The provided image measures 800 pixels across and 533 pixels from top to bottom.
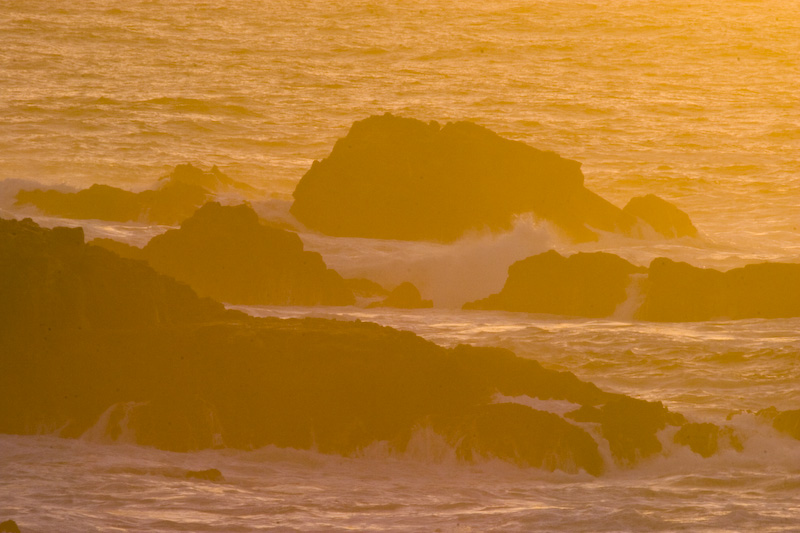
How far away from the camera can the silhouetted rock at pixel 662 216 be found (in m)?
33.7

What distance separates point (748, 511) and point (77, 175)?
33.7m

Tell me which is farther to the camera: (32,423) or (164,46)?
(164,46)

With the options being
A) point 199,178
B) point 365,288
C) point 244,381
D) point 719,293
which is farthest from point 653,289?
point 199,178

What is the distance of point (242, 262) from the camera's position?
Result: 2448cm

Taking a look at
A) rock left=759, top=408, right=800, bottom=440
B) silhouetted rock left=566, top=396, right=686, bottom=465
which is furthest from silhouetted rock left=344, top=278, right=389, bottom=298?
rock left=759, top=408, right=800, bottom=440

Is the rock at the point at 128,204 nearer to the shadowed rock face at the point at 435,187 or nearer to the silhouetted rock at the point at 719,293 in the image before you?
the shadowed rock face at the point at 435,187

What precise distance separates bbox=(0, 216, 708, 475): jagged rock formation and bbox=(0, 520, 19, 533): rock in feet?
11.5

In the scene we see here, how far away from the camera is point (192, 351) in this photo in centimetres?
1712

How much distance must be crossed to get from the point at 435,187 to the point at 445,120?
62.4 feet

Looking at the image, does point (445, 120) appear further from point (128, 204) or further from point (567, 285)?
point (567, 285)

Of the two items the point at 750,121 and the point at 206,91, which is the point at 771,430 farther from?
the point at 206,91

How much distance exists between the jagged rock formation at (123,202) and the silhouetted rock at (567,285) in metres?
10.1

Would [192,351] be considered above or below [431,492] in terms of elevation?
above

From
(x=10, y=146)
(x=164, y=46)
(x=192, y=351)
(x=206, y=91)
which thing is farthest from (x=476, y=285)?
(x=164, y=46)
